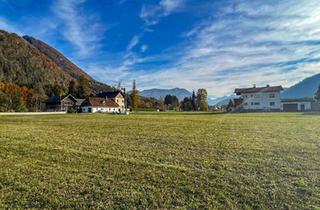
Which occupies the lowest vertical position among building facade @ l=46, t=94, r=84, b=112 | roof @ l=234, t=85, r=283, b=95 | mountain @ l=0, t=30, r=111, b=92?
building facade @ l=46, t=94, r=84, b=112

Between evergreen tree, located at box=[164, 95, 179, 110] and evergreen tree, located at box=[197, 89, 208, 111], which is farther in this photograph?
evergreen tree, located at box=[164, 95, 179, 110]

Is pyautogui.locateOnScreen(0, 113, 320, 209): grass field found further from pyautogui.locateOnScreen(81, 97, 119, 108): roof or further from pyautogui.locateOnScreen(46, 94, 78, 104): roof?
pyautogui.locateOnScreen(46, 94, 78, 104): roof

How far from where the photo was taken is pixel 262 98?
6531 centimetres

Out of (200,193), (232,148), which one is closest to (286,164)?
(232,148)

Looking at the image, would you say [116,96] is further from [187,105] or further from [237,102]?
[237,102]

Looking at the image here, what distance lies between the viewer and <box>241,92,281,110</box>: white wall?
63.8 meters

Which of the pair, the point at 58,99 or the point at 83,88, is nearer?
the point at 58,99

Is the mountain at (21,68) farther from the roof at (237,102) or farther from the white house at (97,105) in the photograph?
the roof at (237,102)

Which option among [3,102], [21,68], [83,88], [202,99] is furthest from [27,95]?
[21,68]

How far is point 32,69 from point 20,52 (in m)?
23.7

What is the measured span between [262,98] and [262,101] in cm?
78

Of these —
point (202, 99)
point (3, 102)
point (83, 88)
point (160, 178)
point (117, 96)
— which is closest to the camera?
point (160, 178)

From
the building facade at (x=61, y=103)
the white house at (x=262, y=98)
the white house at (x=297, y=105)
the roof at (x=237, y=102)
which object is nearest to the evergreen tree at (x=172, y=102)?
the roof at (x=237, y=102)

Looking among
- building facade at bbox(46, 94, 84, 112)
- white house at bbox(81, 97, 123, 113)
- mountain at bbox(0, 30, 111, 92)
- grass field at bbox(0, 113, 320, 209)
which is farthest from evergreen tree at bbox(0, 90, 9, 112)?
grass field at bbox(0, 113, 320, 209)
